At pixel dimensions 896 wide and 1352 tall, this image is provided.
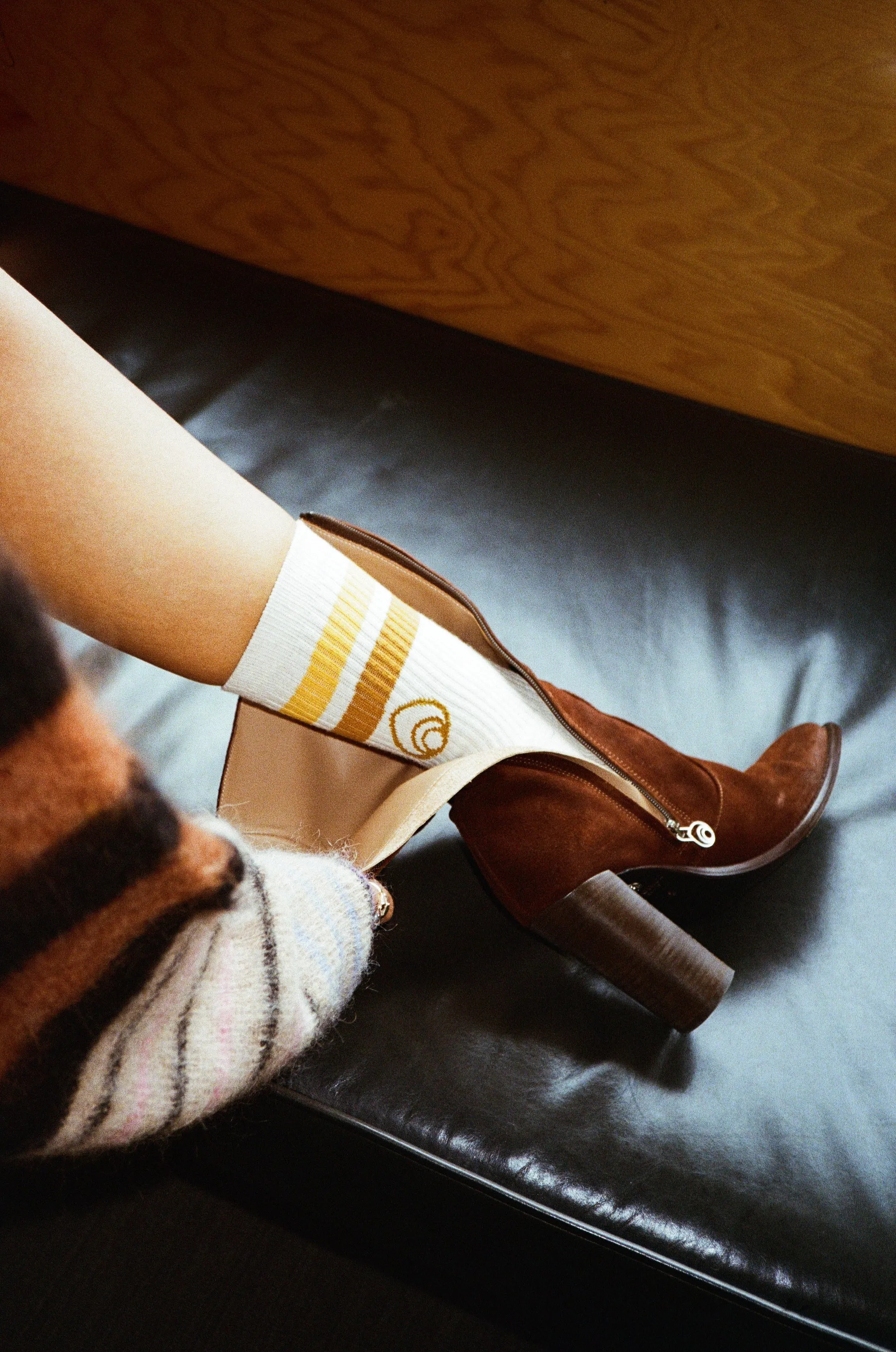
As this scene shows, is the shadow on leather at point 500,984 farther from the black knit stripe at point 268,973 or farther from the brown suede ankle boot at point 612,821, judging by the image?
the black knit stripe at point 268,973

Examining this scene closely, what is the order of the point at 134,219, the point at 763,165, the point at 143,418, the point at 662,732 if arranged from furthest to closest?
the point at 134,219, the point at 763,165, the point at 662,732, the point at 143,418

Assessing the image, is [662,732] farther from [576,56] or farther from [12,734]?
[576,56]

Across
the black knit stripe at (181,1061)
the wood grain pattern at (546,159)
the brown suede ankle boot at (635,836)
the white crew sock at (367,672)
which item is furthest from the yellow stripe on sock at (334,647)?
the wood grain pattern at (546,159)

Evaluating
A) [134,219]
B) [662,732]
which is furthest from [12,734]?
[134,219]

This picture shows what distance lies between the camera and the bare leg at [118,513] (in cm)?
51

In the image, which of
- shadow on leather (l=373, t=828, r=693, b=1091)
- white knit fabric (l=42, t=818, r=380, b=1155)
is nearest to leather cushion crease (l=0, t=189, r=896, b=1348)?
shadow on leather (l=373, t=828, r=693, b=1091)

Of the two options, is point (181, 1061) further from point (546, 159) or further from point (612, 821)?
point (546, 159)

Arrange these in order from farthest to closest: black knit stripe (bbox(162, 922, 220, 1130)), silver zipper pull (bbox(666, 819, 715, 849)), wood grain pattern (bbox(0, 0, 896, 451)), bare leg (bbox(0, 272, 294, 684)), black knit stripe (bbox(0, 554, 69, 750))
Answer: wood grain pattern (bbox(0, 0, 896, 451)), silver zipper pull (bbox(666, 819, 715, 849)), bare leg (bbox(0, 272, 294, 684)), black knit stripe (bbox(162, 922, 220, 1130)), black knit stripe (bbox(0, 554, 69, 750))

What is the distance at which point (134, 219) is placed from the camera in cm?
115

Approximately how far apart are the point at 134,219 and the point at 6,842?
3.62 feet

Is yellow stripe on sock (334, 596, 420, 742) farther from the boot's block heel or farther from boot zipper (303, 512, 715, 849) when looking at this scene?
the boot's block heel

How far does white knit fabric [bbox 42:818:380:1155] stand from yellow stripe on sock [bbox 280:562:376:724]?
14 cm

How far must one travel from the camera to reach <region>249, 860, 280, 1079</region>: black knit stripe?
1.31 ft

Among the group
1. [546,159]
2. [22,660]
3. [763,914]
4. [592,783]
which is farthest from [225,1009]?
[546,159]
